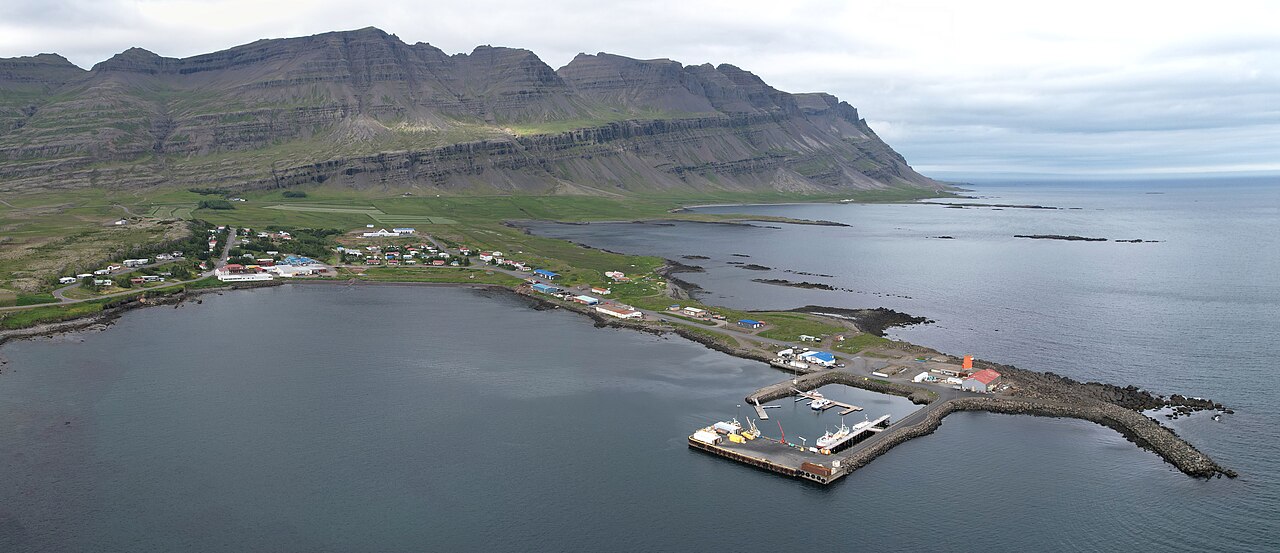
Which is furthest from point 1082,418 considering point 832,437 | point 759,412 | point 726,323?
point 726,323

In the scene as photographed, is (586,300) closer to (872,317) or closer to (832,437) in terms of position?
(872,317)

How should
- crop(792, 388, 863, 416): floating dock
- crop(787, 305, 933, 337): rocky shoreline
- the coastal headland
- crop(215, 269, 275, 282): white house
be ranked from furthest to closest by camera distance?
crop(215, 269, 275, 282): white house
crop(787, 305, 933, 337): rocky shoreline
crop(792, 388, 863, 416): floating dock
the coastal headland

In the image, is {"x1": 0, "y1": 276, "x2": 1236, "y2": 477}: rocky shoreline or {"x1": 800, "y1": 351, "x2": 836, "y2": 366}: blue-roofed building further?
{"x1": 800, "y1": 351, "x2": 836, "y2": 366}: blue-roofed building

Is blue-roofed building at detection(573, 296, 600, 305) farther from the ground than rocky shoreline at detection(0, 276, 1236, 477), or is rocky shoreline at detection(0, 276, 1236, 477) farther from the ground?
blue-roofed building at detection(573, 296, 600, 305)

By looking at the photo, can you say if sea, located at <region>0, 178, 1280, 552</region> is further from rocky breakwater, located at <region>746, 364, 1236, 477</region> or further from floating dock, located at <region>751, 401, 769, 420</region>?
floating dock, located at <region>751, 401, 769, 420</region>

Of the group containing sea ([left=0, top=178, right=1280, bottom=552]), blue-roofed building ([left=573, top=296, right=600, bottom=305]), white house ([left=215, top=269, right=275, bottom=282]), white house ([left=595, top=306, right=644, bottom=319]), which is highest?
blue-roofed building ([left=573, top=296, right=600, bottom=305])

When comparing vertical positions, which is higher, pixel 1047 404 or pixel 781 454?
pixel 1047 404

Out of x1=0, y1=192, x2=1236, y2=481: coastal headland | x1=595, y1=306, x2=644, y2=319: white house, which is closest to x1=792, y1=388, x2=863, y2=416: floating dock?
x1=0, y1=192, x2=1236, y2=481: coastal headland

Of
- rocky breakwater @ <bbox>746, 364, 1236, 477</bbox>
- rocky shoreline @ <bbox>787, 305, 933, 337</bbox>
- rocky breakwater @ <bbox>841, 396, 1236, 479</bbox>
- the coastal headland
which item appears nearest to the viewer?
rocky breakwater @ <bbox>841, 396, 1236, 479</bbox>
